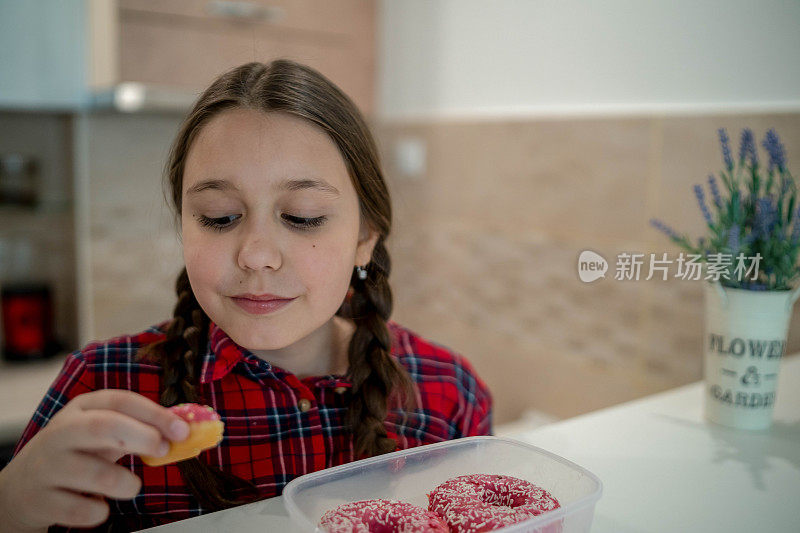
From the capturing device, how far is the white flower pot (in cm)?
73

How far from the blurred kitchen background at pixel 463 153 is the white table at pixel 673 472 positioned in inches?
12.4

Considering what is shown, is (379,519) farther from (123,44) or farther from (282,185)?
(123,44)

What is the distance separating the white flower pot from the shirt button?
1.44 feet

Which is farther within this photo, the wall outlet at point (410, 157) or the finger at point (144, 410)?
the wall outlet at point (410, 157)

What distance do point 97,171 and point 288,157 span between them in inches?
46.0

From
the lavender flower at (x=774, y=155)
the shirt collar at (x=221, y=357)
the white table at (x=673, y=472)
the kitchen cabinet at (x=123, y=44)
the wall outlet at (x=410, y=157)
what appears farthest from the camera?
the wall outlet at (x=410, y=157)

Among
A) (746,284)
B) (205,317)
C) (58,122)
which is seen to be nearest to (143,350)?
(205,317)

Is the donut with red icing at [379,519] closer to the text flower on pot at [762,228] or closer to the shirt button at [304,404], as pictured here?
the shirt button at [304,404]

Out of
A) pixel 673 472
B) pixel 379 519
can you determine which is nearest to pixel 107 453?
pixel 379 519

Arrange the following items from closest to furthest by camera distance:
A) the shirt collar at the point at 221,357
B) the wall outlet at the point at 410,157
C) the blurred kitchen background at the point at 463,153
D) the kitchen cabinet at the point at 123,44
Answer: the shirt collar at the point at 221,357, the blurred kitchen background at the point at 463,153, the kitchen cabinet at the point at 123,44, the wall outlet at the point at 410,157

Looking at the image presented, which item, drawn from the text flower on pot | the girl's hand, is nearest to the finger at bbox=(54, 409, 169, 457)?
the girl's hand

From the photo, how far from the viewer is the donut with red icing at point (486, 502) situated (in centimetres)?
41

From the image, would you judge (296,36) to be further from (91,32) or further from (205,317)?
(205,317)

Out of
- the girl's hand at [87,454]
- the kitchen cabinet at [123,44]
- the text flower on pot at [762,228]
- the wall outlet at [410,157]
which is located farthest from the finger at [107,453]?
the wall outlet at [410,157]
